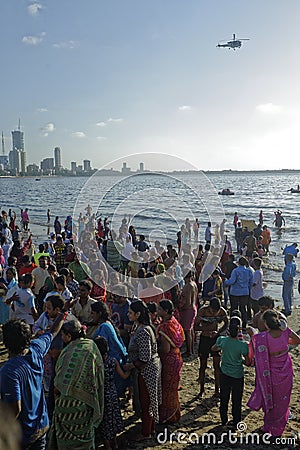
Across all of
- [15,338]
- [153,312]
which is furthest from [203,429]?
[15,338]

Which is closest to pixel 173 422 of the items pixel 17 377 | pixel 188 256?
pixel 17 377

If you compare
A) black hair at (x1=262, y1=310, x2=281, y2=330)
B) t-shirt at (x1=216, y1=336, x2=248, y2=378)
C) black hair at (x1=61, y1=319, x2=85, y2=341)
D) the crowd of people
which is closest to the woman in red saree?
the crowd of people

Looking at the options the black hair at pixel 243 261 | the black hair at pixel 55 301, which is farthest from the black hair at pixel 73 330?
the black hair at pixel 243 261

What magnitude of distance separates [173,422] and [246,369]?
252 cm

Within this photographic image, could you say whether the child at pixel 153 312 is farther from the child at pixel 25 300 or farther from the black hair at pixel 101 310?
the child at pixel 25 300

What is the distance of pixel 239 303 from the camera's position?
31.3 ft

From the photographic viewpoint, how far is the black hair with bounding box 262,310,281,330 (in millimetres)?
5023

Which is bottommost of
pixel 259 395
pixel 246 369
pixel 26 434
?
pixel 246 369

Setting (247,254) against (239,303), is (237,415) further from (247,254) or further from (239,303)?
(247,254)

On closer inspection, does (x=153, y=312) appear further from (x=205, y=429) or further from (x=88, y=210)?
(x=88, y=210)

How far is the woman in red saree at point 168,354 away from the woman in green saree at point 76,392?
135 cm

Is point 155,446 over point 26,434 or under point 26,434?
under

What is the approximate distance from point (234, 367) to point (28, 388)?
A: 2.70 metres

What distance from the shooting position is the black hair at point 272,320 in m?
5.02
